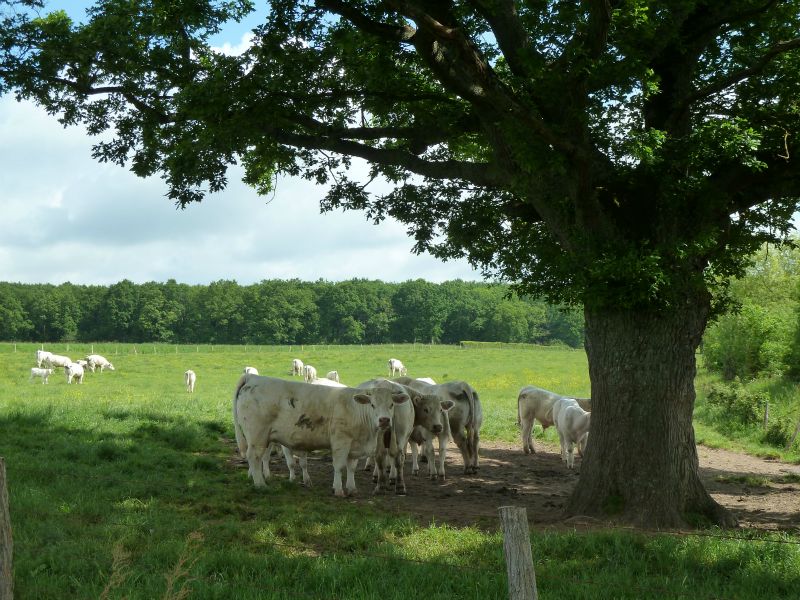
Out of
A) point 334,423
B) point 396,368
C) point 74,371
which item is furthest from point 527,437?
point 396,368

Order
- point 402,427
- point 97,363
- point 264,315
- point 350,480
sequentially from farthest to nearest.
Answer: point 264,315 → point 97,363 → point 402,427 → point 350,480

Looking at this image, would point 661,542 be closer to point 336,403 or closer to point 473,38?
point 336,403

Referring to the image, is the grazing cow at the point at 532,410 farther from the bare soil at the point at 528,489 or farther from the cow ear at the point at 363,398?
the cow ear at the point at 363,398

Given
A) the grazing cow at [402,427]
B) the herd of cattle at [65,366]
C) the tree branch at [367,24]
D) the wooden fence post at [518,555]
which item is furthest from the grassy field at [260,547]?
the herd of cattle at [65,366]

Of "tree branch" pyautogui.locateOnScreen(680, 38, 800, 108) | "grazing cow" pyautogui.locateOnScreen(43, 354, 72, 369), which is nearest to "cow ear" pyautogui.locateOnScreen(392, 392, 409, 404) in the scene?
"tree branch" pyautogui.locateOnScreen(680, 38, 800, 108)

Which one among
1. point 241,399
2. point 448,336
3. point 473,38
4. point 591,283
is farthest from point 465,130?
point 448,336

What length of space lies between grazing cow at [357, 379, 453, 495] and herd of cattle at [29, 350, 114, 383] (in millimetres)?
30112

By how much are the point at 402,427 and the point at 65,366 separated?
33.7 meters

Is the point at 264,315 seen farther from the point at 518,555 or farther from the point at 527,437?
the point at 518,555

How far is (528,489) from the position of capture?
1522cm

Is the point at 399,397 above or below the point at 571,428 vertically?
above

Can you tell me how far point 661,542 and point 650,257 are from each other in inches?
144

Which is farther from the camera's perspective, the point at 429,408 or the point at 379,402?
the point at 429,408

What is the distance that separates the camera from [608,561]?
8.24 metres
